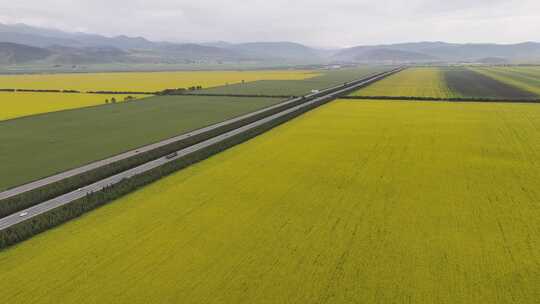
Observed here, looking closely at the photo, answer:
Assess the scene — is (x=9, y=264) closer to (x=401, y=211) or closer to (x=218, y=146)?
(x=401, y=211)

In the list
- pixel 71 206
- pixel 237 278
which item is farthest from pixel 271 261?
pixel 71 206

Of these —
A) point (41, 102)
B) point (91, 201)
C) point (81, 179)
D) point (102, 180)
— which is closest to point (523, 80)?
point (102, 180)

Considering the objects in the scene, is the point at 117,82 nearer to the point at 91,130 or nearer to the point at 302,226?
the point at 91,130

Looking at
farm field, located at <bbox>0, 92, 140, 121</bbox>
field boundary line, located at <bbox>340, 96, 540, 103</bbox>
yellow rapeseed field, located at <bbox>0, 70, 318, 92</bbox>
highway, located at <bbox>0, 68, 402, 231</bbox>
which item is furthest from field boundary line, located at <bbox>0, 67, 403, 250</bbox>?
yellow rapeseed field, located at <bbox>0, 70, 318, 92</bbox>

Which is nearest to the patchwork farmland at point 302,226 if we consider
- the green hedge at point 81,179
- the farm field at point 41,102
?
the green hedge at point 81,179

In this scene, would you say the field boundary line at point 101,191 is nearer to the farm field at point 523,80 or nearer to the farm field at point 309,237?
the farm field at point 309,237
